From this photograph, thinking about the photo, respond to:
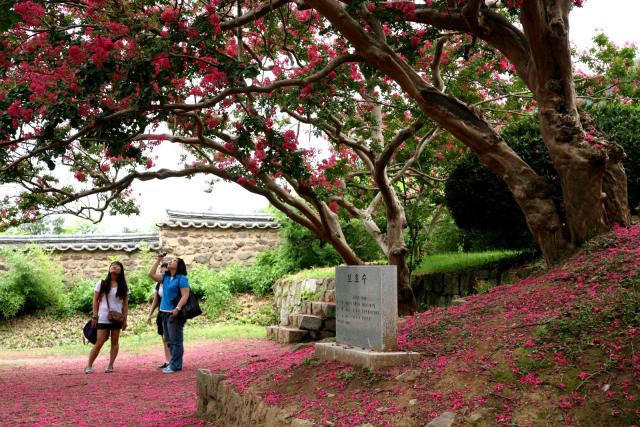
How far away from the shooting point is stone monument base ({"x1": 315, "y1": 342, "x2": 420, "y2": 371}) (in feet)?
13.9

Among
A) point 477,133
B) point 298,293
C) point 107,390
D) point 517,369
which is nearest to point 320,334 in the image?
point 298,293

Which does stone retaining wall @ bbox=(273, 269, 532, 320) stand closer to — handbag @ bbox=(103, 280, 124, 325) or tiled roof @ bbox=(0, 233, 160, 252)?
handbag @ bbox=(103, 280, 124, 325)

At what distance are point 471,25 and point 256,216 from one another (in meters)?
11.4

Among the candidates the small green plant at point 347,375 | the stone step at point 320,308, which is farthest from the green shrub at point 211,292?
the small green plant at point 347,375

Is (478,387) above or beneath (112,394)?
above

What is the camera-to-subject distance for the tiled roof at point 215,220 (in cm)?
1499

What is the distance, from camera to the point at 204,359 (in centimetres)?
866

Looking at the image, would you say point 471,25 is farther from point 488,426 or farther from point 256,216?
point 256,216

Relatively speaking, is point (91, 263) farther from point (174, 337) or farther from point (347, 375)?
point (347, 375)

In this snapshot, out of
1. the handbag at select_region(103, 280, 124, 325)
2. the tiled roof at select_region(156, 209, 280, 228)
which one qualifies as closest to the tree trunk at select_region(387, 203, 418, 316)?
the handbag at select_region(103, 280, 124, 325)

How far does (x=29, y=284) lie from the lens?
1306cm

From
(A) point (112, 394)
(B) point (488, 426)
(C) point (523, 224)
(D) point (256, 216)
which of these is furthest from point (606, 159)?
(D) point (256, 216)

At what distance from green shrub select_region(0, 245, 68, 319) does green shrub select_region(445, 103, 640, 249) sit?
1085cm

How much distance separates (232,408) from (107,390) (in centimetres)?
257
